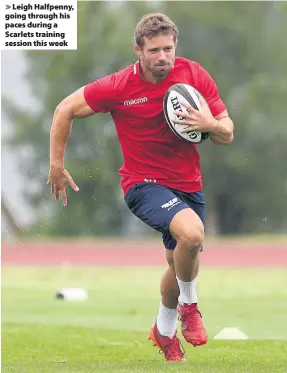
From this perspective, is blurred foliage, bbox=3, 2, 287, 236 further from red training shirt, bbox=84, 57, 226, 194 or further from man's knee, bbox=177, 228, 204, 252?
man's knee, bbox=177, 228, 204, 252

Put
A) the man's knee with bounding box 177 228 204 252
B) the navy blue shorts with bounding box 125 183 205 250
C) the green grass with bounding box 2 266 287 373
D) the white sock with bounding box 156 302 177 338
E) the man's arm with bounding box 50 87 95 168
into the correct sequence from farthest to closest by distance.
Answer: the white sock with bounding box 156 302 177 338 < the man's arm with bounding box 50 87 95 168 < the green grass with bounding box 2 266 287 373 < the navy blue shorts with bounding box 125 183 205 250 < the man's knee with bounding box 177 228 204 252

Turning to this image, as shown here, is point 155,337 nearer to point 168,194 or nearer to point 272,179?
point 168,194

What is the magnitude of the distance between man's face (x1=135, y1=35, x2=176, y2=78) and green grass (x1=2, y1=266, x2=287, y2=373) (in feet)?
6.89

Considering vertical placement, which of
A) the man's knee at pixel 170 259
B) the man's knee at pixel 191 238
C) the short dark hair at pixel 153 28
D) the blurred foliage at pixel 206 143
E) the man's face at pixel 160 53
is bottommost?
the blurred foliage at pixel 206 143

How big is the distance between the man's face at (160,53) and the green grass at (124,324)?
6.89 ft

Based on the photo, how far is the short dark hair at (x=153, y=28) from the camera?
319 inches

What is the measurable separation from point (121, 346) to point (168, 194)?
2.21 meters

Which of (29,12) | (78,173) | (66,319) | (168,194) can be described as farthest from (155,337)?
Answer: (78,173)

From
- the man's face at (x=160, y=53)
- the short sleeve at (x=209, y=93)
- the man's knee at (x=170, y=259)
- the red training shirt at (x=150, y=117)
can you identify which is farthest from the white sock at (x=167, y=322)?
the man's face at (x=160, y=53)

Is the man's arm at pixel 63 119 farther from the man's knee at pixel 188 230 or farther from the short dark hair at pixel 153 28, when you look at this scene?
the man's knee at pixel 188 230

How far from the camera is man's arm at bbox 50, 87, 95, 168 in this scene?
333 inches

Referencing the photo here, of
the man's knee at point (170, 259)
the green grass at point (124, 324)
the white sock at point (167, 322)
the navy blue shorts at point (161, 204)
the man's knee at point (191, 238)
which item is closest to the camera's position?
the man's knee at point (191, 238)

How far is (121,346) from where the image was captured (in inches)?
396

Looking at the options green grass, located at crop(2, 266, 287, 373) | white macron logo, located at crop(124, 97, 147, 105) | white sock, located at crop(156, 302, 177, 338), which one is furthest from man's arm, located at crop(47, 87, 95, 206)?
green grass, located at crop(2, 266, 287, 373)
